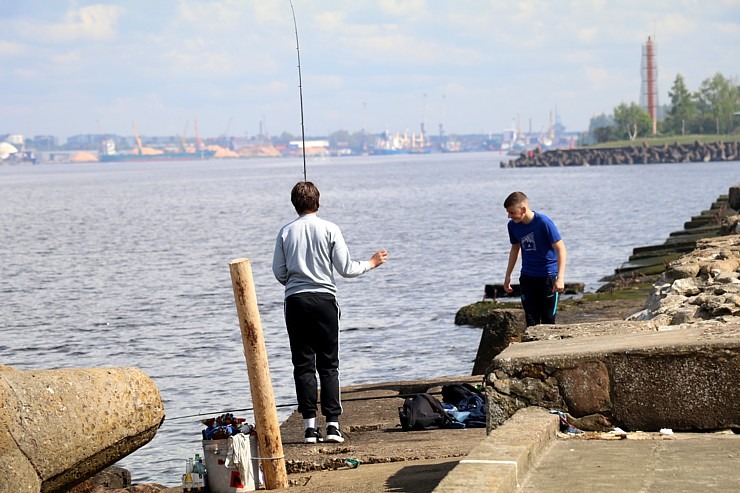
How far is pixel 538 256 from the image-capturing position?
31.5ft

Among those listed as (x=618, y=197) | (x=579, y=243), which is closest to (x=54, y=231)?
(x=579, y=243)

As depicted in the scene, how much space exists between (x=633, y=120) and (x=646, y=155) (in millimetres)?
16475

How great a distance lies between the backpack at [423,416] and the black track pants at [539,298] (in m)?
1.62

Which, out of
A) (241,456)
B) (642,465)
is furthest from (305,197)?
(642,465)

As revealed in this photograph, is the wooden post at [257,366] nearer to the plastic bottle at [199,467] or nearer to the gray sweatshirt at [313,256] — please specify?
the plastic bottle at [199,467]

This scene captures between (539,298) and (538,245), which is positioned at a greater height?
(538,245)

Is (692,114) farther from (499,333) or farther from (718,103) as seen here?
(499,333)

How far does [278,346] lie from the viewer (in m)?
17.5

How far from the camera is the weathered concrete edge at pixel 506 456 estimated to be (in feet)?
14.7

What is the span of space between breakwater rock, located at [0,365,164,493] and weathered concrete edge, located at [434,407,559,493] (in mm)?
2510

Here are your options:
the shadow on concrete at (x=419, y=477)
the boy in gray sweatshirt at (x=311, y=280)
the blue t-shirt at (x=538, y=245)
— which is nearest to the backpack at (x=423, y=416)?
the boy in gray sweatshirt at (x=311, y=280)

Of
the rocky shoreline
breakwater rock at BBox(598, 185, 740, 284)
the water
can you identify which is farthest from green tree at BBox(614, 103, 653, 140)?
the rocky shoreline

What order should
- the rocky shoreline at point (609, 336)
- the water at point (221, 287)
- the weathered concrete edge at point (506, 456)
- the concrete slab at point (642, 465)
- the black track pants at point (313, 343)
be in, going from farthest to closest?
the water at point (221, 287) < the black track pants at point (313, 343) < the rocky shoreline at point (609, 336) < the concrete slab at point (642, 465) < the weathered concrete edge at point (506, 456)

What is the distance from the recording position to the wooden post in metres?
6.72
